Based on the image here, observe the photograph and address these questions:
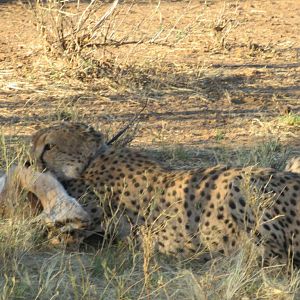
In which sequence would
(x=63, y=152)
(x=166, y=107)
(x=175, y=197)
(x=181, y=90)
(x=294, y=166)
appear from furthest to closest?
(x=181, y=90), (x=166, y=107), (x=294, y=166), (x=63, y=152), (x=175, y=197)

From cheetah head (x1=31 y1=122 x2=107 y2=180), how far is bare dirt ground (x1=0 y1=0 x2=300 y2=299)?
285 millimetres

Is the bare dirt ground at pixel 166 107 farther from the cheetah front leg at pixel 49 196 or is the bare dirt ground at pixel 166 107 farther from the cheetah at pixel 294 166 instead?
the cheetah at pixel 294 166

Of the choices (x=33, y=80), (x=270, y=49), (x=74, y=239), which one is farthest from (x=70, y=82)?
(x=74, y=239)

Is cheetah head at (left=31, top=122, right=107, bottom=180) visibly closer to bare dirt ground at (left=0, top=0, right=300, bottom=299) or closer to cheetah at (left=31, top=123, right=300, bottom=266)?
cheetah at (left=31, top=123, right=300, bottom=266)

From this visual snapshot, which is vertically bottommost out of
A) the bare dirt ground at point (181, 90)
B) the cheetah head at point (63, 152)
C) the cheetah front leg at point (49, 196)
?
the bare dirt ground at point (181, 90)

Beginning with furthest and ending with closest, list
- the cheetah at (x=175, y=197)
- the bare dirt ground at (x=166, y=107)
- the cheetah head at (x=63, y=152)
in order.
→ the cheetah head at (x=63, y=152), the cheetah at (x=175, y=197), the bare dirt ground at (x=166, y=107)

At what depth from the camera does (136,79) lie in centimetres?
764

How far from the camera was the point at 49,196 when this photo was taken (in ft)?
15.1

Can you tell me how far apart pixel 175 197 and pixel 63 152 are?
2.19ft

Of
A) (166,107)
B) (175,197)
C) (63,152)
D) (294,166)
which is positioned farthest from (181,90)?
Answer: (175,197)

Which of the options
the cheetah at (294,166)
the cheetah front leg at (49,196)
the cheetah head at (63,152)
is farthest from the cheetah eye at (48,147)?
the cheetah at (294,166)

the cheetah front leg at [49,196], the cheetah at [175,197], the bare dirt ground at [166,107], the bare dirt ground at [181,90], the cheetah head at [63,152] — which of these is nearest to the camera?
the bare dirt ground at [166,107]

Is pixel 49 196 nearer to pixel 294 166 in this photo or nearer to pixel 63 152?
pixel 63 152

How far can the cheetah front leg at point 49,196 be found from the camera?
4512 millimetres
